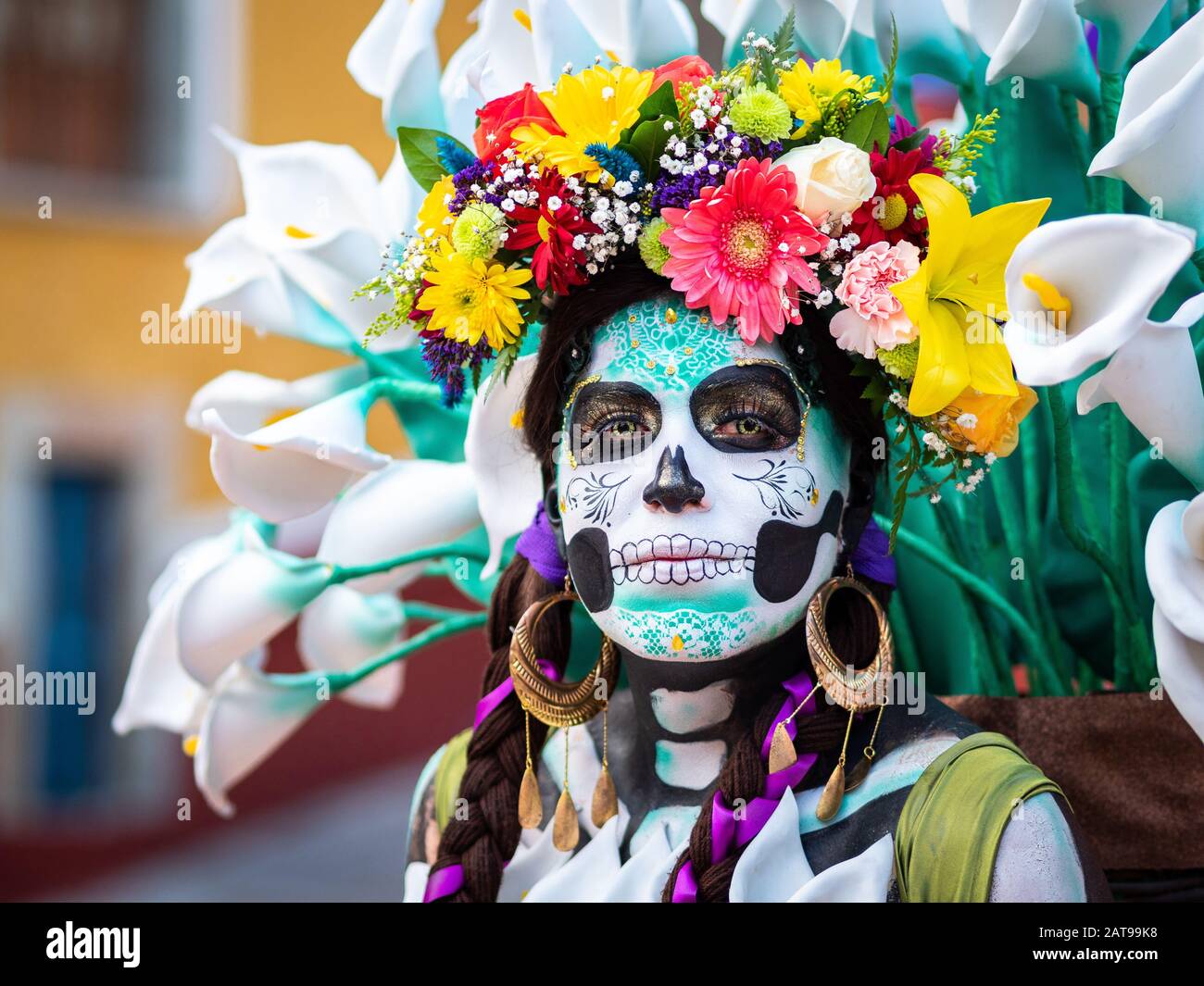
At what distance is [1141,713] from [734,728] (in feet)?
1.87

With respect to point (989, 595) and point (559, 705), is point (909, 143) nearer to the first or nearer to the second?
point (989, 595)

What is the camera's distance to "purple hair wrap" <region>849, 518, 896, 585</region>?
6.48 feet

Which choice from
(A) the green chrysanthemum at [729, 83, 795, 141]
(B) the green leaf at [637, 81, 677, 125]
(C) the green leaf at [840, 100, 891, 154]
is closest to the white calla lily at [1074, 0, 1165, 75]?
(C) the green leaf at [840, 100, 891, 154]

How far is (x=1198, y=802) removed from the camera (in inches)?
80.1

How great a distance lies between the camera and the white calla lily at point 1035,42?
1.92 meters

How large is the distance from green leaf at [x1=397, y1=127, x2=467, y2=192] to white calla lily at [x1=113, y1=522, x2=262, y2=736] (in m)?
0.70

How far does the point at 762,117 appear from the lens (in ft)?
6.09

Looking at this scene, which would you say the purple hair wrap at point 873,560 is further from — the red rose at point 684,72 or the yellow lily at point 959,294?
the red rose at point 684,72

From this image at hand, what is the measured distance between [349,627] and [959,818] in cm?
131

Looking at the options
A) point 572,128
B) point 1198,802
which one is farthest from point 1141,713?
point 572,128

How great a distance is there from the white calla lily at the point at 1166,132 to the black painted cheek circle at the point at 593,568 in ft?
2.48

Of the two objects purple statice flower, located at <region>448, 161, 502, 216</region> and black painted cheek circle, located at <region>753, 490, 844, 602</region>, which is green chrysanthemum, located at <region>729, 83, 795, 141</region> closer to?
purple statice flower, located at <region>448, 161, 502, 216</region>
